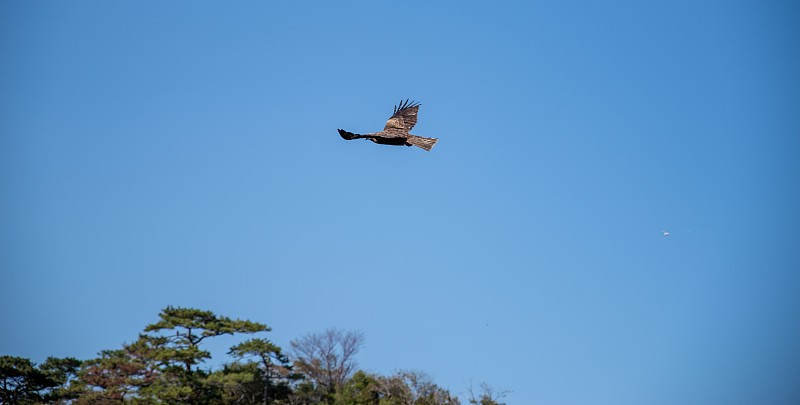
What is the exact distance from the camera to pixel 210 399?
4831 centimetres

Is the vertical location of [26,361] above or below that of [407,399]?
above

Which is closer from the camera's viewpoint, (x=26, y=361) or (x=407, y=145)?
(x=407, y=145)

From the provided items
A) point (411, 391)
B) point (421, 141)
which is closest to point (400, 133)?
point (421, 141)

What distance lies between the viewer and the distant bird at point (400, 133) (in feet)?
71.1

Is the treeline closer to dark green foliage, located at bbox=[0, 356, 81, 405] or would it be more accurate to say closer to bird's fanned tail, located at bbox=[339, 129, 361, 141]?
dark green foliage, located at bbox=[0, 356, 81, 405]

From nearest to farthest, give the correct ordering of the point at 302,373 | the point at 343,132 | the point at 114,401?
the point at 343,132, the point at 114,401, the point at 302,373

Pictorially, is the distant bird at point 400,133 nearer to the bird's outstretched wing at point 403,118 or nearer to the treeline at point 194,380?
the bird's outstretched wing at point 403,118

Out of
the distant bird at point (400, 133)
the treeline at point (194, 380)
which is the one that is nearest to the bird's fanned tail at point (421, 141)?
the distant bird at point (400, 133)

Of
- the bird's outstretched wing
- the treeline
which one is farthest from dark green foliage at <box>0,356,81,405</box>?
the bird's outstretched wing

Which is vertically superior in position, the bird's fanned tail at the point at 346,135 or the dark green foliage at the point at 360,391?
the dark green foliage at the point at 360,391

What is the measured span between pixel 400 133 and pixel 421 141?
3.47ft

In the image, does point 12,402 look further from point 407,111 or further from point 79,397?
point 407,111

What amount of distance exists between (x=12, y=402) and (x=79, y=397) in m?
4.84

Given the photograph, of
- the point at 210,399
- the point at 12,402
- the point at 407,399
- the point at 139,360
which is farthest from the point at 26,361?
the point at 407,399
